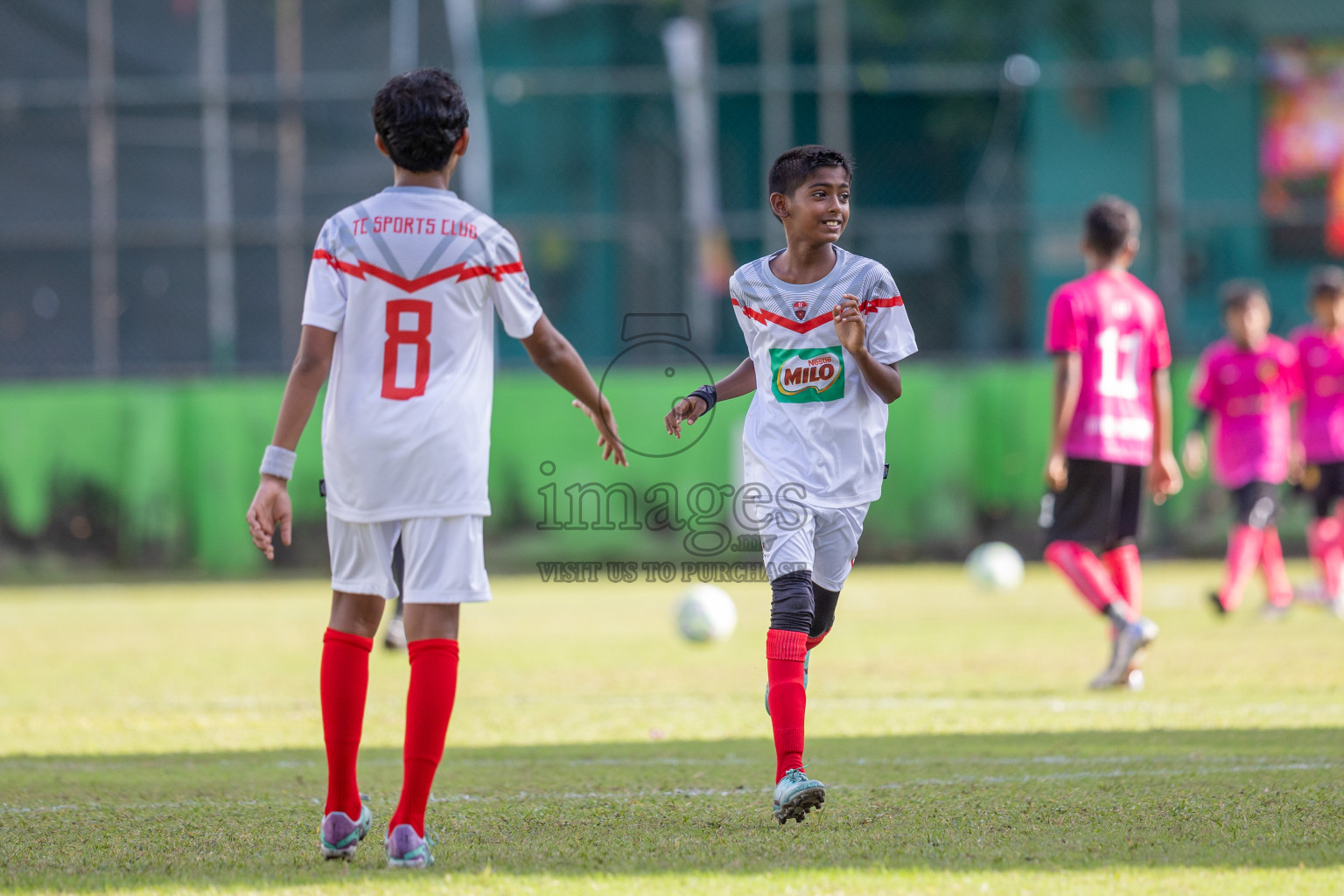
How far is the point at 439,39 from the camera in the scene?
55.5 ft

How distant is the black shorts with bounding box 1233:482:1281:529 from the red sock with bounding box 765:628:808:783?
576 centimetres

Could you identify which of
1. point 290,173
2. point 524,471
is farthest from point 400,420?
point 290,173

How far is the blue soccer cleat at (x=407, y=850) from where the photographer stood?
364 cm

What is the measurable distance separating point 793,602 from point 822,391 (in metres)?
0.61

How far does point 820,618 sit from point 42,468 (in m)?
10.6

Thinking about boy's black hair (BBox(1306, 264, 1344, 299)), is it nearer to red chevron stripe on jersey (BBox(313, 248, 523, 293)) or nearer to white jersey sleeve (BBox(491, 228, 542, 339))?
white jersey sleeve (BBox(491, 228, 542, 339))

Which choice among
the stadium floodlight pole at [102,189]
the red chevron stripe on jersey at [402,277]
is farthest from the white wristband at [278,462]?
the stadium floodlight pole at [102,189]

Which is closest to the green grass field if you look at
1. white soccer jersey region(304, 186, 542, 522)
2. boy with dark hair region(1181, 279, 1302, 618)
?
boy with dark hair region(1181, 279, 1302, 618)

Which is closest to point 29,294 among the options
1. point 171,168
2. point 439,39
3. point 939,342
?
point 171,168

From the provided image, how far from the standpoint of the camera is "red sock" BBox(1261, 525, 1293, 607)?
965cm

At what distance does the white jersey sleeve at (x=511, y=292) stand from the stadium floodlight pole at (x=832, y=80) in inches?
435

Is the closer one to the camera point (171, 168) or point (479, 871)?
point (479, 871)

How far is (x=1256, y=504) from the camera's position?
942 centimetres

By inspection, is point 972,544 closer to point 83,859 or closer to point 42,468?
point 42,468
